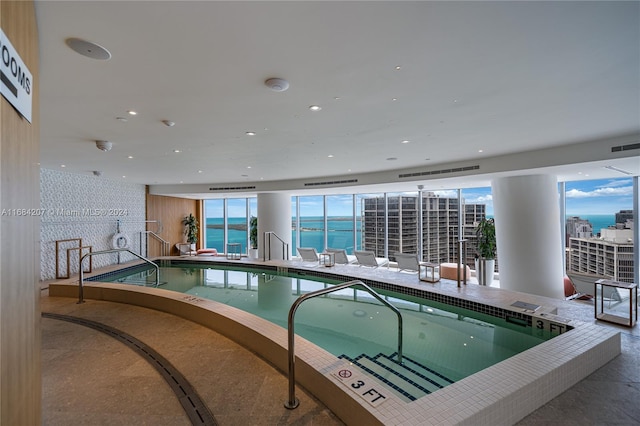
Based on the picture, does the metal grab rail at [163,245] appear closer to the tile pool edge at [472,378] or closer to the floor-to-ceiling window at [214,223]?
the floor-to-ceiling window at [214,223]

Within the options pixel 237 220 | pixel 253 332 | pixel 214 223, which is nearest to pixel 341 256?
pixel 253 332

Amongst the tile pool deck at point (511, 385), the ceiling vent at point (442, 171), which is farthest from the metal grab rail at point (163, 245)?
the tile pool deck at point (511, 385)

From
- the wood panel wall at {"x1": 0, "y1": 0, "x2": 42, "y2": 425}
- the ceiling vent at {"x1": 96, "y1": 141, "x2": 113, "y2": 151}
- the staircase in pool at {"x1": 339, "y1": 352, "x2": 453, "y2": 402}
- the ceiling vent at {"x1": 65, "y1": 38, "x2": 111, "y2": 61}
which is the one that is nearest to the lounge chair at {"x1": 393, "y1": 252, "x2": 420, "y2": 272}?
the staircase in pool at {"x1": 339, "y1": 352, "x2": 453, "y2": 402}

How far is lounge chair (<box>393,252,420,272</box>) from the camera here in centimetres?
617

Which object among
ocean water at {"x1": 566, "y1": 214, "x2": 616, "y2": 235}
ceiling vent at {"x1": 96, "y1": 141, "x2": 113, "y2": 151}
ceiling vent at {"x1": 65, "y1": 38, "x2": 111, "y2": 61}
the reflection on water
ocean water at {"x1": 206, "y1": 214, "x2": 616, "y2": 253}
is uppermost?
ceiling vent at {"x1": 65, "y1": 38, "x2": 111, "y2": 61}

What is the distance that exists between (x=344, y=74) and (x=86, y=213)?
8575 millimetres

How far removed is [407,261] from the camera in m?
6.29

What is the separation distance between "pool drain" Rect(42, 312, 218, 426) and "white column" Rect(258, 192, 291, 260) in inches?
248

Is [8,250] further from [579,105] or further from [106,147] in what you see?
[579,105]

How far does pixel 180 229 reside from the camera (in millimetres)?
11680

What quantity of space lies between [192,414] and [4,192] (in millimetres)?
1716

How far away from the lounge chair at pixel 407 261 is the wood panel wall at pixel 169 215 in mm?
8702

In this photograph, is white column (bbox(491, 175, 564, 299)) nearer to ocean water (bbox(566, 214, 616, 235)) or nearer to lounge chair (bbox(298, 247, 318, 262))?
ocean water (bbox(566, 214, 616, 235))

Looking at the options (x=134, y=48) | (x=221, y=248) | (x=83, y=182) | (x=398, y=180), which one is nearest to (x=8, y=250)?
(x=134, y=48)
